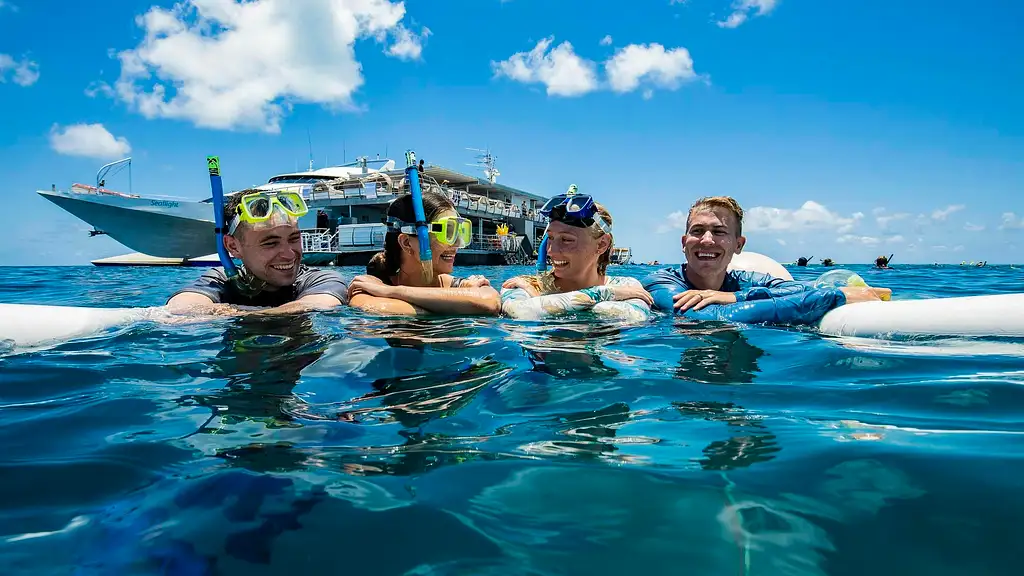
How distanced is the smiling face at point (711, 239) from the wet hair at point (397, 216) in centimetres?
234

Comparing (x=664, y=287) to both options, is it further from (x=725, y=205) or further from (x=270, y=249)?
(x=270, y=249)

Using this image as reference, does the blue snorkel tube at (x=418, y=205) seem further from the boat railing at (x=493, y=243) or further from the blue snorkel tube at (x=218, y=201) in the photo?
the boat railing at (x=493, y=243)

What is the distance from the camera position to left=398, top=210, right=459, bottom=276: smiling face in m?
4.88

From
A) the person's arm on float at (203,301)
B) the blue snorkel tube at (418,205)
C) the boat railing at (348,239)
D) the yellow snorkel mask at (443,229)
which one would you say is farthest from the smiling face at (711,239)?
the boat railing at (348,239)

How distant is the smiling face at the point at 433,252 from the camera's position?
4.88 metres

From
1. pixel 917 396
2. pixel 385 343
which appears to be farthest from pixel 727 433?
pixel 385 343

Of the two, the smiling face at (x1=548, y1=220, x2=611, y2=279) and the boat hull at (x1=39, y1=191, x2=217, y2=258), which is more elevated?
the boat hull at (x1=39, y1=191, x2=217, y2=258)

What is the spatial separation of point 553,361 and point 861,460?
1.71m

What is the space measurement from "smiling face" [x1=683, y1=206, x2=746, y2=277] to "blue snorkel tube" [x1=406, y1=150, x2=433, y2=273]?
2.57m

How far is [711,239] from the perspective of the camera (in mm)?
5301

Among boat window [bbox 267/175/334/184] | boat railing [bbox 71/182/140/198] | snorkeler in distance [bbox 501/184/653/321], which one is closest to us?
snorkeler in distance [bbox 501/184/653/321]

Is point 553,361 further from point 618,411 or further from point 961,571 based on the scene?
point 961,571

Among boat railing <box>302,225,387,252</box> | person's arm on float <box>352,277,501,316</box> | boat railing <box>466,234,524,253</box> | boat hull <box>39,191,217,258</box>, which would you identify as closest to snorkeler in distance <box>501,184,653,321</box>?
person's arm on float <box>352,277,501,316</box>

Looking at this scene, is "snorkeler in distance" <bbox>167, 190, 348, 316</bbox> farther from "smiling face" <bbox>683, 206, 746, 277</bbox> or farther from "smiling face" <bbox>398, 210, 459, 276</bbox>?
"smiling face" <bbox>683, 206, 746, 277</bbox>
